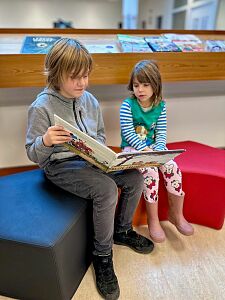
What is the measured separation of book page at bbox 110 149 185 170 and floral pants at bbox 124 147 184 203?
16 cm

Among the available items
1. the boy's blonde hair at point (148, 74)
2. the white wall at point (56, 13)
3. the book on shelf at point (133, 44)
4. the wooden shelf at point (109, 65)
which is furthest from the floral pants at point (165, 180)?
the white wall at point (56, 13)

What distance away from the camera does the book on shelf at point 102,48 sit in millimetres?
1338

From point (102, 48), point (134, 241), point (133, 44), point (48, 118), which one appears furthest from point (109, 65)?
point (134, 241)

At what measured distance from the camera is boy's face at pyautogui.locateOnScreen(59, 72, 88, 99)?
943mm

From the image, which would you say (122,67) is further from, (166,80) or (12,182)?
(12,182)

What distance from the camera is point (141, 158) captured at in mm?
919

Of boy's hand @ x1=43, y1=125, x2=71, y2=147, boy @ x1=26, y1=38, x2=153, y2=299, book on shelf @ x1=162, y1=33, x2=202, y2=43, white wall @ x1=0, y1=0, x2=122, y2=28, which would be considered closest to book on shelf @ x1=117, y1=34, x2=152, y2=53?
book on shelf @ x1=162, y1=33, x2=202, y2=43

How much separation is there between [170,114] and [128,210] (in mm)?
904

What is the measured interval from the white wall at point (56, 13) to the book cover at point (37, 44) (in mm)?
6322

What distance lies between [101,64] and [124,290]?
103 cm

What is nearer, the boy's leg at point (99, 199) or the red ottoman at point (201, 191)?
the boy's leg at point (99, 199)

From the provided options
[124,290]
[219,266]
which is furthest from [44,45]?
[219,266]

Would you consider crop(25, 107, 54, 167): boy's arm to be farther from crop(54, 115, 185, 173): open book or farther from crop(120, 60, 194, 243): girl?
crop(120, 60, 194, 243): girl

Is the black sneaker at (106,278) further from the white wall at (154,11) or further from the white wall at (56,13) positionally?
the white wall at (56,13)
